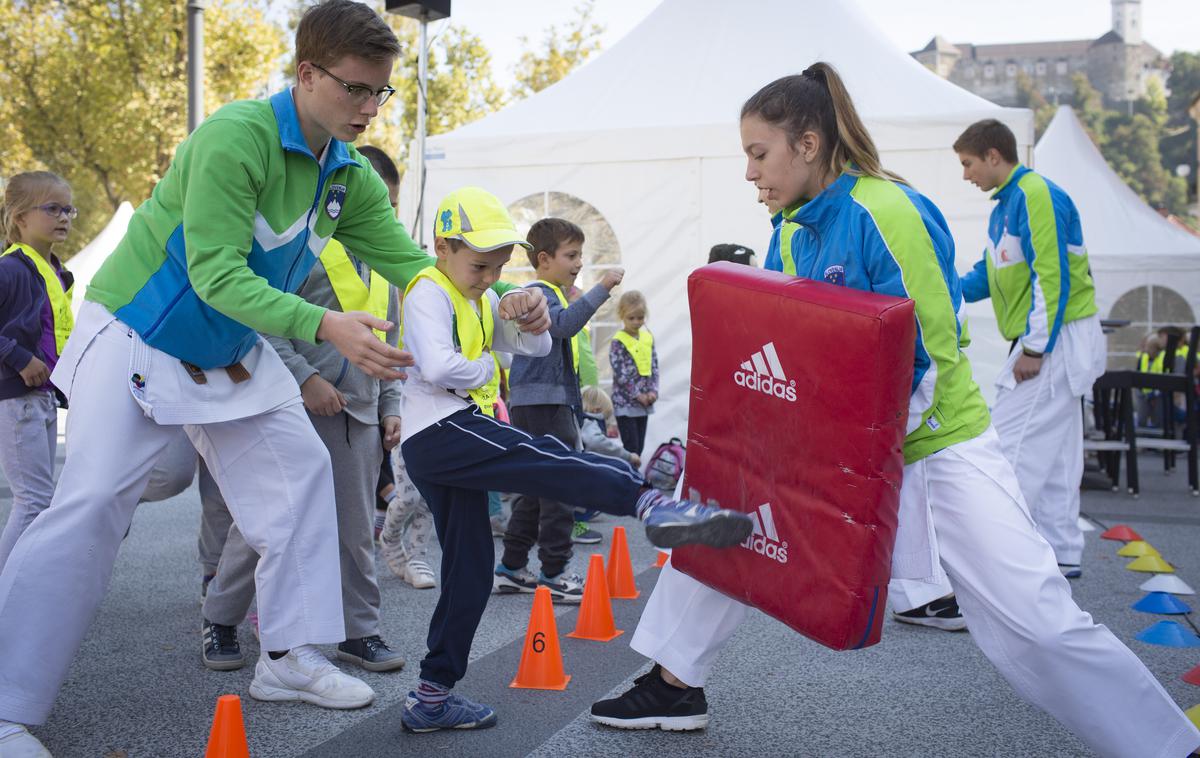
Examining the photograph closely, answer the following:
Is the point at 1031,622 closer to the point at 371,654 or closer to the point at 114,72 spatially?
the point at 371,654

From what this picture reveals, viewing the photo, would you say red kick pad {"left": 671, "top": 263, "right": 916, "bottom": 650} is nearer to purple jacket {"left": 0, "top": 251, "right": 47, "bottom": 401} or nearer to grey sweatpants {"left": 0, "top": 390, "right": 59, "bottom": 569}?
grey sweatpants {"left": 0, "top": 390, "right": 59, "bottom": 569}

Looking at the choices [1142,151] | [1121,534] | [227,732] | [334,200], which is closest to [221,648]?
[227,732]

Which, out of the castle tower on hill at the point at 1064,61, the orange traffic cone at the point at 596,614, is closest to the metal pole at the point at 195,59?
the orange traffic cone at the point at 596,614

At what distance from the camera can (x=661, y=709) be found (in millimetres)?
3322

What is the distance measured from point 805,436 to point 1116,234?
16.3m

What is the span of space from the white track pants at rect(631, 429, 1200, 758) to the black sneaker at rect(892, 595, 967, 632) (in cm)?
207

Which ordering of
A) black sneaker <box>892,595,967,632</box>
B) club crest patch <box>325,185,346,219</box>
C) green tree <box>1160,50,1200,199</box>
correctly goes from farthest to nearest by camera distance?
green tree <box>1160,50,1200,199</box> < black sneaker <box>892,595,967,632</box> < club crest patch <box>325,185,346,219</box>

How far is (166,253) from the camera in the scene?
3.00 metres

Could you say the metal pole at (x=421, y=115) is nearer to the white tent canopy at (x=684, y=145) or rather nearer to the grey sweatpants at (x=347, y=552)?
the white tent canopy at (x=684, y=145)

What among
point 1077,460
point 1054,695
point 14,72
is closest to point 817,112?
point 1054,695

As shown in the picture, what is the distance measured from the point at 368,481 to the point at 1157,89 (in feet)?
431

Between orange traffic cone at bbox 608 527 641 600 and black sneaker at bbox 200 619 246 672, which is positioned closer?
black sneaker at bbox 200 619 246 672

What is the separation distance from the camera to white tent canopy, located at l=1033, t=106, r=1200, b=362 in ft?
54.0

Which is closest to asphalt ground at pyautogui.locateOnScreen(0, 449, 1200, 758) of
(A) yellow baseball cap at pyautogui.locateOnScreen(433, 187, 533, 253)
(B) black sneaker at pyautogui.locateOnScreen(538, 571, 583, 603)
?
(B) black sneaker at pyautogui.locateOnScreen(538, 571, 583, 603)
